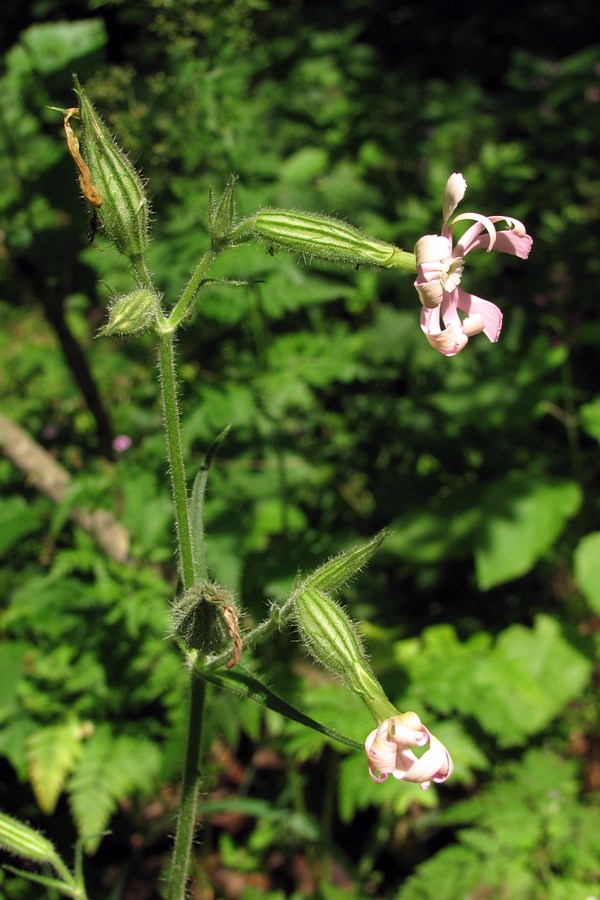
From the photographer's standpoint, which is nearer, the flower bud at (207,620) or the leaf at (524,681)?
the flower bud at (207,620)

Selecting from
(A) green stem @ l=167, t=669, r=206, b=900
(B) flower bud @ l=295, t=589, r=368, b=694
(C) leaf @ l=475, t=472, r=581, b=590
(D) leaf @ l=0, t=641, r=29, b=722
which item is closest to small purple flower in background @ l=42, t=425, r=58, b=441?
(D) leaf @ l=0, t=641, r=29, b=722

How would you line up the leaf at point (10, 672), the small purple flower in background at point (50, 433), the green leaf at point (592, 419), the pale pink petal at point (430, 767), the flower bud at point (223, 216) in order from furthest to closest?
the small purple flower in background at point (50, 433) → the green leaf at point (592, 419) → the leaf at point (10, 672) → the flower bud at point (223, 216) → the pale pink petal at point (430, 767)

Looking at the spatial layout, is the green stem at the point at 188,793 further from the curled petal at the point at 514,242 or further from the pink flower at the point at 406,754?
the curled petal at the point at 514,242

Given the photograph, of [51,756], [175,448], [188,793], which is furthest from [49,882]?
[51,756]

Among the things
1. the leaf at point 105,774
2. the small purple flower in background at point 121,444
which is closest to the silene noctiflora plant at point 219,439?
the leaf at point 105,774

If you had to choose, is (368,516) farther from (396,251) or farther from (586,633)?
(396,251)

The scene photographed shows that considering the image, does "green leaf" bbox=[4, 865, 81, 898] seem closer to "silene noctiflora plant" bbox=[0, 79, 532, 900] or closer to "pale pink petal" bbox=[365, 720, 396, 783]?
"silene noctiflora plant" bbox=[0, 79, 532, 900]

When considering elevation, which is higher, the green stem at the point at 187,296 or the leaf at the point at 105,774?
the green stem at the point at 187,296
